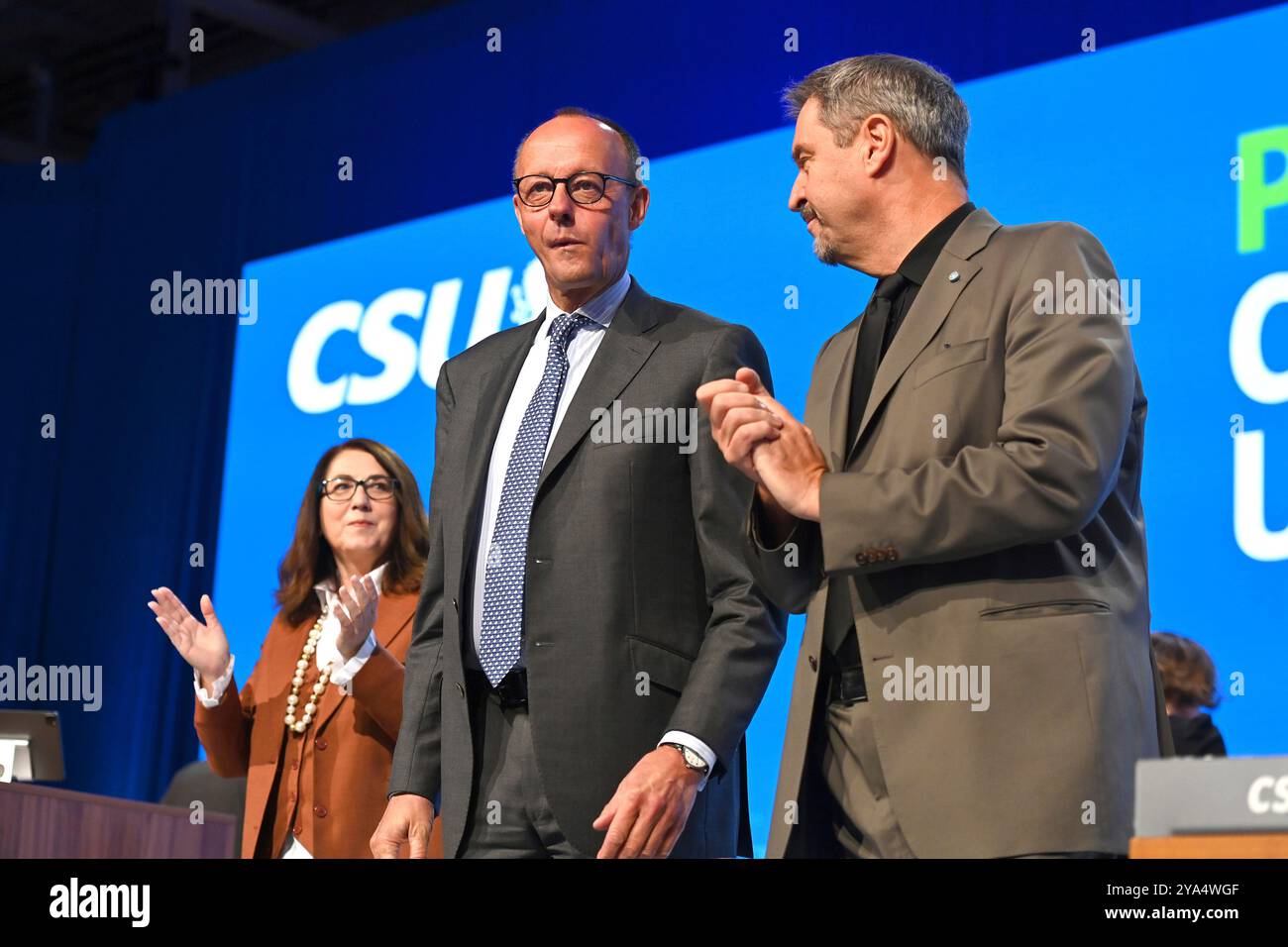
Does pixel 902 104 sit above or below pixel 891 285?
above

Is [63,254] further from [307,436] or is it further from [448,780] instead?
[448,780]

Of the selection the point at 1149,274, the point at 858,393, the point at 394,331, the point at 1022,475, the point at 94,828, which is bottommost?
the point at 94,828

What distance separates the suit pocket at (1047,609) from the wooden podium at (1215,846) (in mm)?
526

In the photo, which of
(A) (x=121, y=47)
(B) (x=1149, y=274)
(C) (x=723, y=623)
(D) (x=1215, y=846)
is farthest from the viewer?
(A) (x=121, y=47)

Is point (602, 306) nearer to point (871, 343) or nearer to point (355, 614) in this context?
point (871, 343)

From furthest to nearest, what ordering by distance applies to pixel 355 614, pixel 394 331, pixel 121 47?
1. pixel 121 47
2. pixel 394 331
3. pixel 355 614

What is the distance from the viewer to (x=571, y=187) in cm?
239

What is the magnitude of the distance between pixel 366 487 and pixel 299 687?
523 millimetres

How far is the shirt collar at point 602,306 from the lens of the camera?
2.41 meters

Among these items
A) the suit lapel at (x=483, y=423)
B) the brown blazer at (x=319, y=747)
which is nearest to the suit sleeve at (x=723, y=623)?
the suit lapel at (x=483, y=423)

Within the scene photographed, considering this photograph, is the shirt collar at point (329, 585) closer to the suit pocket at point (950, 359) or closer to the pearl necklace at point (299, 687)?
the pearl necklace at point (299, 687)

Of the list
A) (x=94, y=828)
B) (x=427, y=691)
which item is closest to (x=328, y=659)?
(x=94, y=828)

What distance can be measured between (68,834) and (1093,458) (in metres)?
1.93

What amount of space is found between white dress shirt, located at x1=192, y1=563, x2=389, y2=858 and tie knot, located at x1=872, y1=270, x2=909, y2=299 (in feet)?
4.21
